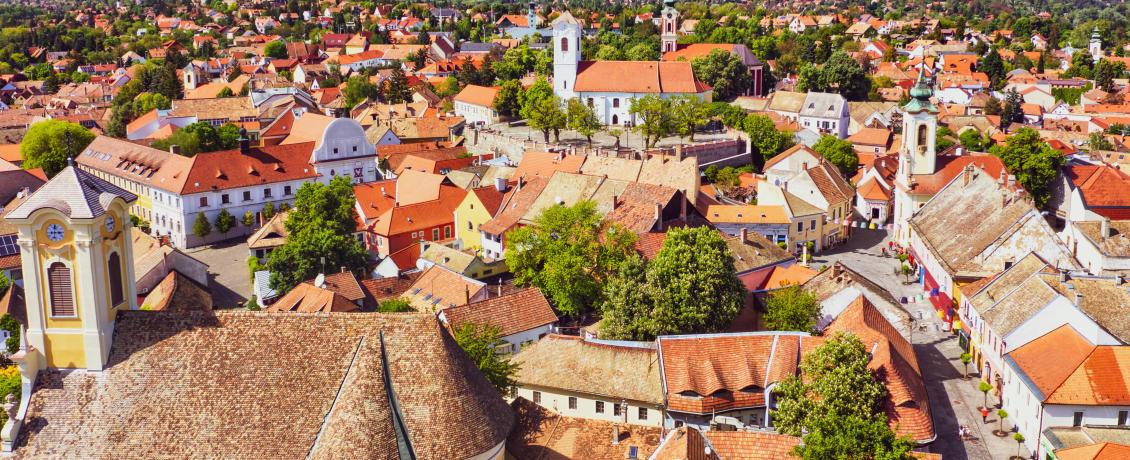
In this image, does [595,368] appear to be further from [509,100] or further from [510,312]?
[509,100]

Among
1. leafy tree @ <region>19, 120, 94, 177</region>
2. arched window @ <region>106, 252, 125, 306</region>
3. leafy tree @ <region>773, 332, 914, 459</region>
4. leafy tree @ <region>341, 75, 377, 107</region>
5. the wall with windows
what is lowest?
leafy tree @ <region>341, 75, 377, 107</region>

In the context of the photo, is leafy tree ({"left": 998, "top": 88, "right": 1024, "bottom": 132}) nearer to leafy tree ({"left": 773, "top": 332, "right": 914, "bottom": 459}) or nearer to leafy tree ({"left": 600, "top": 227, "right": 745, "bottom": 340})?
leafy tree ({"left": 600, "top": 227, "right": 745, "bottom": 340})

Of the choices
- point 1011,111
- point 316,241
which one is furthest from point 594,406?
point 1011,111

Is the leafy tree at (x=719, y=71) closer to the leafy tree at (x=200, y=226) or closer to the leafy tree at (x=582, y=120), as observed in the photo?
the leafy tree at (x=582, y=120)

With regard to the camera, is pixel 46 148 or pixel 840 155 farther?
pixel 46 148

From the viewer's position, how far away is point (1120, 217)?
5922 cm

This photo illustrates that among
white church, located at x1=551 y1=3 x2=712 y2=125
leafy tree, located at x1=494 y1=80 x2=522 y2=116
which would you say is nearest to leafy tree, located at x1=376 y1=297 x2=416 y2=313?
white church, located at x1=551 y1=3 x2=712 y2=125

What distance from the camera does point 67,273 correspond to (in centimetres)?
2509

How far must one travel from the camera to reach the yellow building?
5822 centimetres

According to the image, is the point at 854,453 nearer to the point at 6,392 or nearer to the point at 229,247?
the point at 6,392

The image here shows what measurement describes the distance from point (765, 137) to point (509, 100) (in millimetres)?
25565

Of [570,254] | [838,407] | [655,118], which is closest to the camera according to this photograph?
[838,407]

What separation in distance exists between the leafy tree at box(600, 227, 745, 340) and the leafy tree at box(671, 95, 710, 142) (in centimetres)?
3434

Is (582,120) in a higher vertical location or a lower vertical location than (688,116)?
lower
